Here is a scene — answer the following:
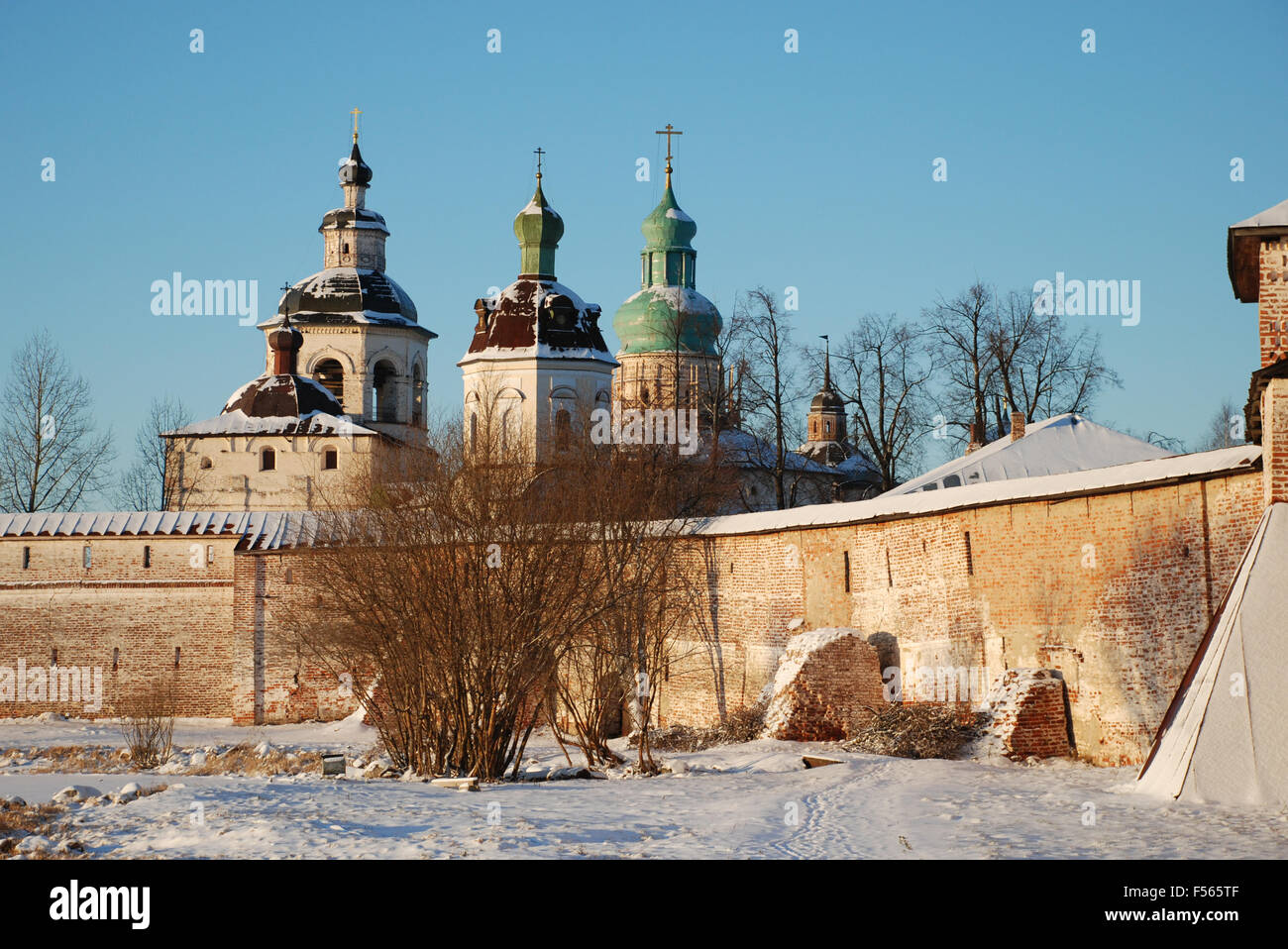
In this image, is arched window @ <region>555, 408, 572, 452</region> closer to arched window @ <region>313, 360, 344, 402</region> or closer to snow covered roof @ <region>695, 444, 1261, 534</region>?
snow covered roof @ <region>695, 444, 1261, 534</region>

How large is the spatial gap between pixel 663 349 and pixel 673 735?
28.6m

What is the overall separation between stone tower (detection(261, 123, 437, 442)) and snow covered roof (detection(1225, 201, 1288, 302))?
3350cm

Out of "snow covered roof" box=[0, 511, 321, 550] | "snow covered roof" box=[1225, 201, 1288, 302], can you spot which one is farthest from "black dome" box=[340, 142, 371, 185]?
"snow covered roof" box=[1225, 201, 1288, 302]

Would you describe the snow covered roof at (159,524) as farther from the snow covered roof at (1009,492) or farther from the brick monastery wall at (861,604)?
the snow covered roof at (1009,492)

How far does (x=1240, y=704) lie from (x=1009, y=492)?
15.2 feet

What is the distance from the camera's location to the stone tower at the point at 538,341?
Answer: 39.2 m

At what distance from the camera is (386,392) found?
4634 cm

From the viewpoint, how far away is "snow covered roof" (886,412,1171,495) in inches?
826

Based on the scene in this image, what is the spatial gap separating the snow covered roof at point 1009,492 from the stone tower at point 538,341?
18.7 meters

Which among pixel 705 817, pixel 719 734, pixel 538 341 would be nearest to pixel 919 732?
pixel 719 734

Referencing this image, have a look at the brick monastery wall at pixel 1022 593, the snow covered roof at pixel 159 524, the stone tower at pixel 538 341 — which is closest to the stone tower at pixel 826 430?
the stone tower at pixel 538 341
